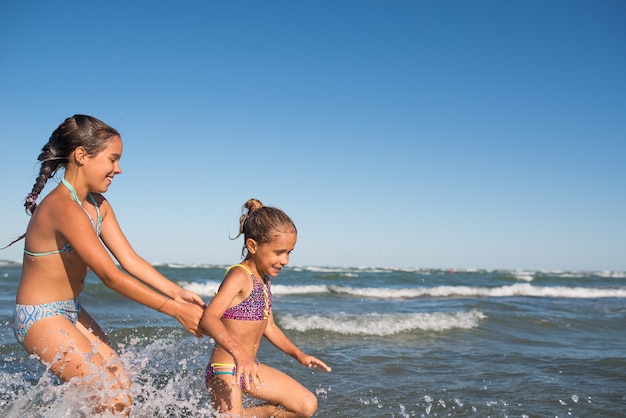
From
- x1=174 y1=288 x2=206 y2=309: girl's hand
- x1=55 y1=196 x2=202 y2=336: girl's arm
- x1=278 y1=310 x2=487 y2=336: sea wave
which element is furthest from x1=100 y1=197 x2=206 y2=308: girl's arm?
x1=278 y1=310 x2=487 y2=336: sea wave

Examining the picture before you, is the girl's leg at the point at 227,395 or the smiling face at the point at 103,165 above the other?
the smiling face at the point at 103,165

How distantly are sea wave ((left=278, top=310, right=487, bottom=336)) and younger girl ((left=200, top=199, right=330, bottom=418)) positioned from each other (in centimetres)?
579

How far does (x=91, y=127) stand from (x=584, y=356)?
721 cm

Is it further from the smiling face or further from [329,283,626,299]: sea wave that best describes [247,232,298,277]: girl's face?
[329,283,626,299]: sea wave

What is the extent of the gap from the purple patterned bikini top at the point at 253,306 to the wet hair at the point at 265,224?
233mm

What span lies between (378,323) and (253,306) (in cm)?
685

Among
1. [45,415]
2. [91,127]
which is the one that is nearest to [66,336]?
[45,415]

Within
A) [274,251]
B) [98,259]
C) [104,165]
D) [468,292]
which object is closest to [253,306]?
[274,251]

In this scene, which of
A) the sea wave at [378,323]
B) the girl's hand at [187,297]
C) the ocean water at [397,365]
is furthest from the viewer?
the sea wave at [378,323]

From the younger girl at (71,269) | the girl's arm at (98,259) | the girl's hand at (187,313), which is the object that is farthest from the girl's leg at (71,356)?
the girl's hand at (187,313)

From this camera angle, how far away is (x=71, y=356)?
9.98 feet

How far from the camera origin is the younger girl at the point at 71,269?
2943mm

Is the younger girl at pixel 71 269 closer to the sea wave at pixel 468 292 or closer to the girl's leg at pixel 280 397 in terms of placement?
the girl's leg at pixel 280 397

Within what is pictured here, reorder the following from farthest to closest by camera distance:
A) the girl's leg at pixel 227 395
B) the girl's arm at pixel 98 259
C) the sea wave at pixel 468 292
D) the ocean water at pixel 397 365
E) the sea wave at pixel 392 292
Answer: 1. the sea wave at pixel 468 292
2. the sea wave at pixel 392 292
3. the ocean water at pixel 397 365
4. the girl's leg at pixel 227 395
5. the girl's arm at pixel 98 259
